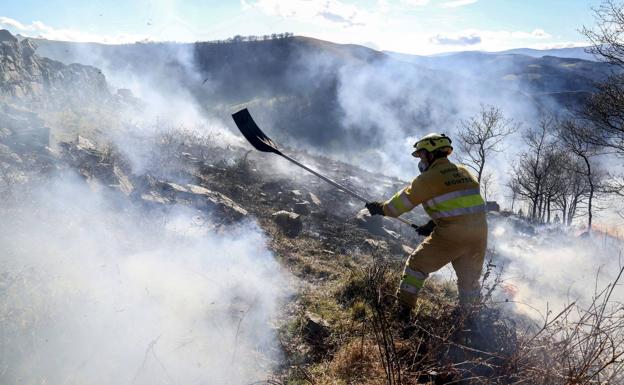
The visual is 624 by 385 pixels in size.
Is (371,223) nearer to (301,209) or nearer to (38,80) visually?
(301,209)

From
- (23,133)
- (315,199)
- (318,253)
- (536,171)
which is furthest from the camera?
(536,171)

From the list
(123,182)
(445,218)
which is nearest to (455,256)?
(445,218)

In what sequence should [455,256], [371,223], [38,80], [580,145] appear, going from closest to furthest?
[455,256] < [371,223] < [38,80] < [580,145]

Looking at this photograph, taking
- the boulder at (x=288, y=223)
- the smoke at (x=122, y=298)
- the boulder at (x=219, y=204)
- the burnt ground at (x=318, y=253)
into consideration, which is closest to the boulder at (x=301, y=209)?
the burnt ground at (x=318, y=253)

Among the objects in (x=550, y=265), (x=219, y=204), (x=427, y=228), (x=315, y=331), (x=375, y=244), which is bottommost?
(x=550, y=265)

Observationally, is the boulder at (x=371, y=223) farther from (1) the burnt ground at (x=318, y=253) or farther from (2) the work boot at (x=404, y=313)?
(2) the work boot at (x=404, y=313)

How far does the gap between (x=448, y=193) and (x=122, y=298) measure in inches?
122

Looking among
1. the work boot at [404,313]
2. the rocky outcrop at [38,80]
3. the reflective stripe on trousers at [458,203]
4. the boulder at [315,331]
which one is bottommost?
the boulder at [315,331]

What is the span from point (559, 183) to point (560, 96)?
38.6 metres

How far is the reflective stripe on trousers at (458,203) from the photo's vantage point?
10.5 ft

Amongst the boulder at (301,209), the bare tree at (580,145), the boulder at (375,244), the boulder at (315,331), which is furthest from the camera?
the bare tree at (580,145)

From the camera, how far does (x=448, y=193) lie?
126 inches

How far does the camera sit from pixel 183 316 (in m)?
3.35

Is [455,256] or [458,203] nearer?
[458,203]
